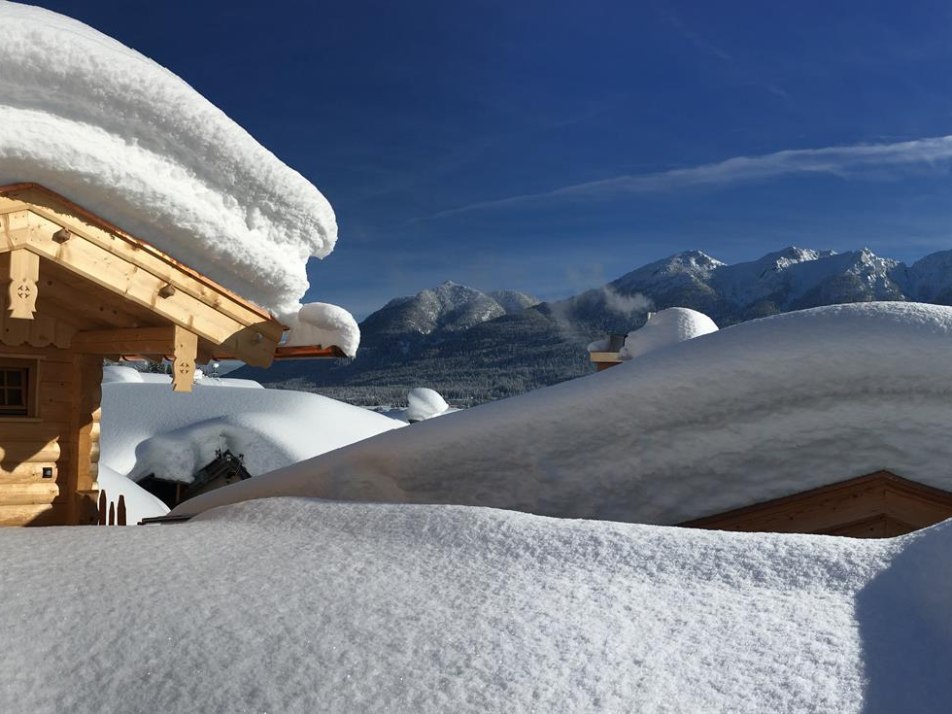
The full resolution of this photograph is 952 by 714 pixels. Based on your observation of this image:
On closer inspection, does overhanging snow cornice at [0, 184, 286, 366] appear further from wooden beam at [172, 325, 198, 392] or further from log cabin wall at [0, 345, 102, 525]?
log cabin wall at [0, 345, 102, 525]

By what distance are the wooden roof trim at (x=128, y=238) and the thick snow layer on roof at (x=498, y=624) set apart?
229 centimetres

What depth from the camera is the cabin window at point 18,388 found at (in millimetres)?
6527

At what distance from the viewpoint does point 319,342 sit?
6227 mm

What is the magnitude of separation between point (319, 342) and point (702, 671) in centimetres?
440

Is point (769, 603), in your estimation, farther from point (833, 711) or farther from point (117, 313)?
point (117, 313)

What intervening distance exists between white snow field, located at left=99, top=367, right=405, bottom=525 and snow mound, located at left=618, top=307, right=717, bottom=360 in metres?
7.37

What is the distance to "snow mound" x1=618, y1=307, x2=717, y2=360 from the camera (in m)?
11.2

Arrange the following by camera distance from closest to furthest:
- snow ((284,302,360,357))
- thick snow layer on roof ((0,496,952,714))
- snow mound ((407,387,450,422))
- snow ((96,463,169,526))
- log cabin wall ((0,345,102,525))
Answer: thick snow layer on roof ((0,496,952,714))
snow ((284,302,360,357))
log cabin wall ((0,345,102,525))
snow ((96,463,169,526))
snow mound ((407,387,450,422))

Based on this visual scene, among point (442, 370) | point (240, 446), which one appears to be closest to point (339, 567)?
point (240, 446)

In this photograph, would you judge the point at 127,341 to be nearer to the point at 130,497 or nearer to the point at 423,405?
the point at 130,497

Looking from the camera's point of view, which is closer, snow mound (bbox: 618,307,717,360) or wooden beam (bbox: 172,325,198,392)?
wooden beam (bbox: 172,325,198,392)

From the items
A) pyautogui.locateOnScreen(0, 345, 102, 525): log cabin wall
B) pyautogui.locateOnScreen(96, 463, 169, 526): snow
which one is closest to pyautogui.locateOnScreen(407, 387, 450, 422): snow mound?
pyautogui.locateOnScreen(96, 463, 169, 526): snow

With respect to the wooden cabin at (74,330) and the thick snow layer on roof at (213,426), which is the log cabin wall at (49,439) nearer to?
the wooden cabin at (74,330)

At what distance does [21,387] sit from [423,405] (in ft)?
86.9
